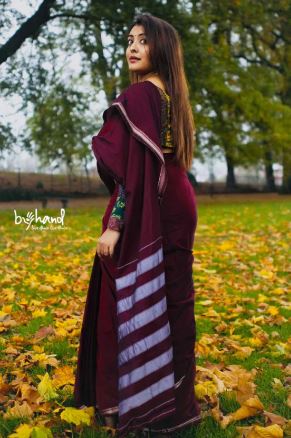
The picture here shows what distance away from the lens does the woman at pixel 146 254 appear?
8.70 feet

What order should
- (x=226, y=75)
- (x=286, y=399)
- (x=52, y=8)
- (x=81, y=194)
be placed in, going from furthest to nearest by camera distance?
(x=81, y=194)
(x=226, y=75)
(x=52, y=8)
(x=286, y=399)

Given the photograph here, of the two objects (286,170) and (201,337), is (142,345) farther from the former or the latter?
(286,170)

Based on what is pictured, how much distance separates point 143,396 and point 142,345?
0.24m

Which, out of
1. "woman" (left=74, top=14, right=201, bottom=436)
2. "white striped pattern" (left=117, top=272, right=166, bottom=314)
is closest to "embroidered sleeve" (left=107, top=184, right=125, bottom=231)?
"woman" (left=74, top=14, right=201, bottom=436)

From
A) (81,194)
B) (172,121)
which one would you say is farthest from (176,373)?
(81,194)

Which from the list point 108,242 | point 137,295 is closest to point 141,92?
point 108,242

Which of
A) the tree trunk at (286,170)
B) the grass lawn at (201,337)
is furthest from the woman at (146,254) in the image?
the tree trunk at (286,170)

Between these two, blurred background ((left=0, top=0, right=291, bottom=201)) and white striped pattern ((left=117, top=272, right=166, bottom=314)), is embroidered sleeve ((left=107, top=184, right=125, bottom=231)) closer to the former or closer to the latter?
white striped pattern ((left=117, top=272, right=166, bottom=314))

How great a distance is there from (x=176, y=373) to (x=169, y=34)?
1.75m

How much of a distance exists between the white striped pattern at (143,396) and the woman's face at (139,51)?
157 centimetres

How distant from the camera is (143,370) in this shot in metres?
2.66

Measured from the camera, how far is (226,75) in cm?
2523

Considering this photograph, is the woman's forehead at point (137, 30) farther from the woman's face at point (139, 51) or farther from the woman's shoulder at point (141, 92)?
the woman's shoulder at point (141, 92)

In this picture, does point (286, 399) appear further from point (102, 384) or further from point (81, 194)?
point (81, 194)
